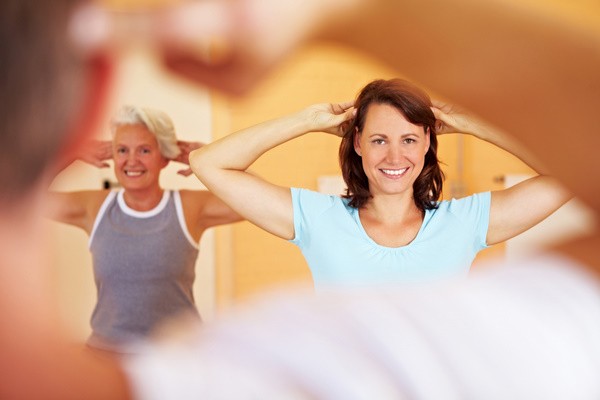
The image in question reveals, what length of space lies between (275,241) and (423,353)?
108 centimetres

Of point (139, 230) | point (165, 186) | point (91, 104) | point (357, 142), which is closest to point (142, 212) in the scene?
point (139, 230)

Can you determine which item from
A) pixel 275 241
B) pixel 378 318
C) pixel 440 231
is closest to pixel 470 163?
pixel 275 241

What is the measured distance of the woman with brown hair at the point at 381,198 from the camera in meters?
0.56

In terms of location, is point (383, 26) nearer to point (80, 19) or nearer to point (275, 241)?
point (80, 19)

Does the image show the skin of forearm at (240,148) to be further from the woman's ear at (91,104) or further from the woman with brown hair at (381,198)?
the woman's ear at (91,104)

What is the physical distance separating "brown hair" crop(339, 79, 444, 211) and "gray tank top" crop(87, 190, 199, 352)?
27 cm

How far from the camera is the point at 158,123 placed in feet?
2.60

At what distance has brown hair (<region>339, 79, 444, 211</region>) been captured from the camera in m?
0.56

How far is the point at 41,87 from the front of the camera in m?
0.16

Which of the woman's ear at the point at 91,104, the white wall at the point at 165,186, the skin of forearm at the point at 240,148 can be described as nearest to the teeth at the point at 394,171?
the skin of forearm at the point at 240,148

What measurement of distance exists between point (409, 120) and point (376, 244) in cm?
12

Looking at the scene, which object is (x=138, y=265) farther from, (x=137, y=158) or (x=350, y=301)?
(x=350, y=301)

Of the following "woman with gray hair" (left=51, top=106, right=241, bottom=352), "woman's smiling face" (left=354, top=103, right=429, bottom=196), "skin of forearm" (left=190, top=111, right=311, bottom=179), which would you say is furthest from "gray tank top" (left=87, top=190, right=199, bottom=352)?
"woman's smiling face" (left=354, top=103, right=429, bottom=196)

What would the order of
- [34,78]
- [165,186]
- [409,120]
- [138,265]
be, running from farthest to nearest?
1. [165,186]
2. [138,265]
3. [409,120]
4. [34,78]
